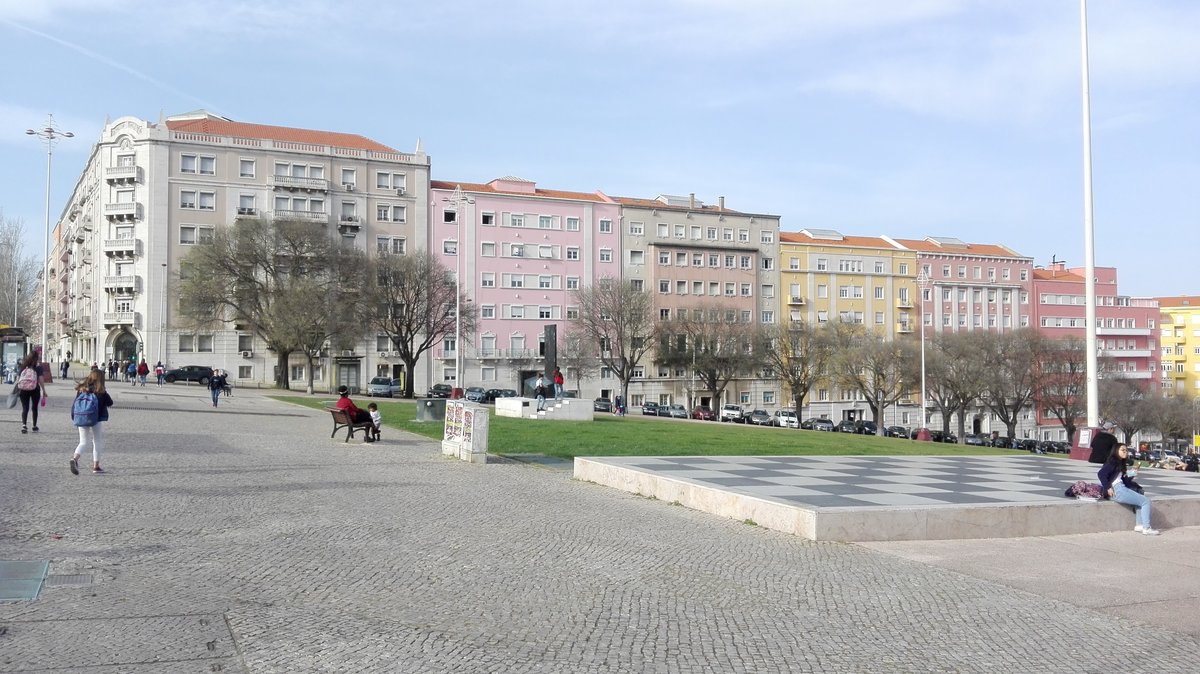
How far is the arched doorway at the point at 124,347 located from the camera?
75938 millimetres

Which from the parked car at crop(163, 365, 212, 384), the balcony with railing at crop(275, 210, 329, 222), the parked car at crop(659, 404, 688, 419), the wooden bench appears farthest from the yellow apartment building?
the wooden bench

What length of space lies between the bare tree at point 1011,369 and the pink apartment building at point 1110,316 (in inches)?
1372

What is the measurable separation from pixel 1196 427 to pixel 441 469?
269 feet

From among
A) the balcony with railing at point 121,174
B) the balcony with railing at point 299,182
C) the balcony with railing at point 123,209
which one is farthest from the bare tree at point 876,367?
the balcony with railing at point 121,174

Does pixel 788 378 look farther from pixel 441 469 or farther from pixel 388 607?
pixel 388 607

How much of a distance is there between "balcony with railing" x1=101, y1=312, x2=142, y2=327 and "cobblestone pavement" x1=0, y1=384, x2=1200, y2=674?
6725 centimetres

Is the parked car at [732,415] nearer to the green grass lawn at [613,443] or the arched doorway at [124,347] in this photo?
the green grass lawn at [613,443]

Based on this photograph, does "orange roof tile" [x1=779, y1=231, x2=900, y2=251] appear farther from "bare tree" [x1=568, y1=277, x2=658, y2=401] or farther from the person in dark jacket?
the person in dark jacket

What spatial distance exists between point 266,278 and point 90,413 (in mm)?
52554

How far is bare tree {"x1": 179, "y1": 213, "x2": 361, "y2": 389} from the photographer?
59281 mm

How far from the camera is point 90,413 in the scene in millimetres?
14391

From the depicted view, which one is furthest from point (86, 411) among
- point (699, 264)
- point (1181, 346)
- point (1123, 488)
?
point (1181, 346)

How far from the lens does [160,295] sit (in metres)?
74.5

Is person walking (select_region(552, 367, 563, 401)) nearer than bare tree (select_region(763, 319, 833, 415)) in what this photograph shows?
Yes
